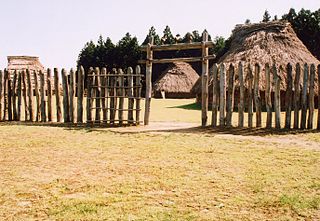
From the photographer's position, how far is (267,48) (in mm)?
17906

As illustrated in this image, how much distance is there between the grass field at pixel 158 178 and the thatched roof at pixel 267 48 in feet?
32.4

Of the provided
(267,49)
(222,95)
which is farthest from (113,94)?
(267,49)

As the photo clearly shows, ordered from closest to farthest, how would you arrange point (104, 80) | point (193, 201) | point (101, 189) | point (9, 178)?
point (193, 201) < point (101, 189) < point (9, 178) < point (104, 80)

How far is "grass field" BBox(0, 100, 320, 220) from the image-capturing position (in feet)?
10.8

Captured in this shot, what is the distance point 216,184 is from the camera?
13.7 ft

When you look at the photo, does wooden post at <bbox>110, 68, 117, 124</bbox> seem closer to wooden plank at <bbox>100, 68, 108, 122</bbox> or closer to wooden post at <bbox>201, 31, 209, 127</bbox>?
wooden plank at <bbox>100, 68, 108, 122</bbox>

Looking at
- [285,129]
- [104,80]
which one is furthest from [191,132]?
[104,80]

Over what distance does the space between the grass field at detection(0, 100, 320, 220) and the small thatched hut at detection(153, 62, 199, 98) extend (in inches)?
991

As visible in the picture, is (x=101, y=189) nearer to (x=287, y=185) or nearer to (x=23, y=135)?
(x=287, y=185)

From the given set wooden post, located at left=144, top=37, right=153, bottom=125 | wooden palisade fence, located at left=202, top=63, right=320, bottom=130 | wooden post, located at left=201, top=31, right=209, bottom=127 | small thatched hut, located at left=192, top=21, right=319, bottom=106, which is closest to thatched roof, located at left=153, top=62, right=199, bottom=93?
small thatched hut, located at left=192, top=21, right=319, bottom=106

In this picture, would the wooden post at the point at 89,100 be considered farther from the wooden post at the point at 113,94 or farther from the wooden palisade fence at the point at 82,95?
the wooden post at the point at 113,94

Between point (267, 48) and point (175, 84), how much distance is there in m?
15.9

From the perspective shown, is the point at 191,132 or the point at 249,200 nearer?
the point at 249,200

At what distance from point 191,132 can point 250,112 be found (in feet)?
6.10
